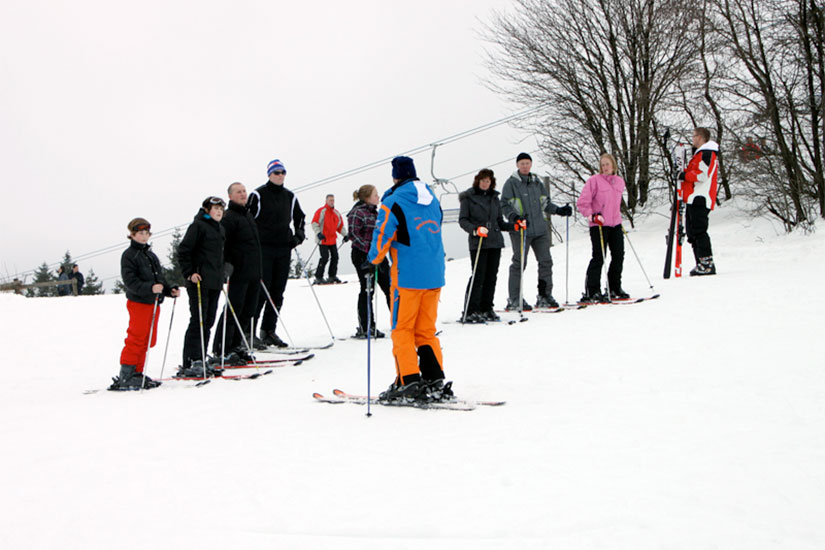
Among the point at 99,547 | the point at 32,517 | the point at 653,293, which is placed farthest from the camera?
the point at 653,293

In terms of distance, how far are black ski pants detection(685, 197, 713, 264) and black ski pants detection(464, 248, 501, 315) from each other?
3.10 m

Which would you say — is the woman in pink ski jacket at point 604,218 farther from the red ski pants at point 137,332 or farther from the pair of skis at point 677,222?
the red ski pants at point 137,332

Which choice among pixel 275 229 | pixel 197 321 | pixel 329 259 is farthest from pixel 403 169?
pixel 329 259

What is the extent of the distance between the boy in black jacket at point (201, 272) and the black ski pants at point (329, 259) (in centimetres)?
794

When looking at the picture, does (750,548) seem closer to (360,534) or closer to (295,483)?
(360,534)

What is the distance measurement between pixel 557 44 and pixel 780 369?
15954 millimetres

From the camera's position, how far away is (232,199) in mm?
6855

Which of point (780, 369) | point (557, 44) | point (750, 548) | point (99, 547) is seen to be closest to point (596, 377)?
point (780, 369)

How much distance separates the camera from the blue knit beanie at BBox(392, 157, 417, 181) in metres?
4.79

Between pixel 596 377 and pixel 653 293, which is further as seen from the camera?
pixel 653 293

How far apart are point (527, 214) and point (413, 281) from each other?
4291mm

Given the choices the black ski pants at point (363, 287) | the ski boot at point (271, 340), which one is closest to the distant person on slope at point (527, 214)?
the black ski pants at point (363, 287)

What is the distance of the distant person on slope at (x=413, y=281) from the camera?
4582 mm

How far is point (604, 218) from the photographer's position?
848 cm
